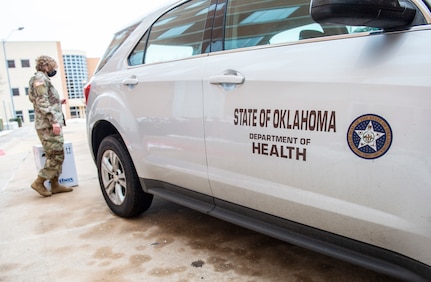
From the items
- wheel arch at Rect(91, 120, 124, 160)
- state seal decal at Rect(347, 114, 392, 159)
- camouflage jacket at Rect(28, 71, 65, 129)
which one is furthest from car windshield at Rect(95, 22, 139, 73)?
state seal decal at Rect(347, 114, 392, 159)

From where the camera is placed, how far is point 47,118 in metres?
3.92

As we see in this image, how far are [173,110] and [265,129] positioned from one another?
813mm

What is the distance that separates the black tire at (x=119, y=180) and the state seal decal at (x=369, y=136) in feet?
6.38

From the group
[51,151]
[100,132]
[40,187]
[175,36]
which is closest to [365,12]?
[175,36]

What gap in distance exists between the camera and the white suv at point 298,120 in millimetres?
1300

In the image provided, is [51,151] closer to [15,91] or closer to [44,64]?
[44,64]

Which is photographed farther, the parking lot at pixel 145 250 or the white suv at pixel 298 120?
the parking lot at pixel 145 250

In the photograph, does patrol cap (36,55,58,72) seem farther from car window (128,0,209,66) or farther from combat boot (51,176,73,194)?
car window (128,0,209,66)

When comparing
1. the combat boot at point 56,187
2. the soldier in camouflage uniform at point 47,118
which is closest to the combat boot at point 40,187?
the soldier in camouflage uniform at point 47,118

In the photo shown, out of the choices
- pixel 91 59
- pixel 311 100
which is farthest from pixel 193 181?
pixel 91 59

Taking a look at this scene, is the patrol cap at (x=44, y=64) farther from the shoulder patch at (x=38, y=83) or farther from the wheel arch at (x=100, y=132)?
the wheel arch at (x=100, y=132)

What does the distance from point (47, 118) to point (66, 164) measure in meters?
0.70

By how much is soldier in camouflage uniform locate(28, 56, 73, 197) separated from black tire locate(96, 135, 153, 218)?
97 cm

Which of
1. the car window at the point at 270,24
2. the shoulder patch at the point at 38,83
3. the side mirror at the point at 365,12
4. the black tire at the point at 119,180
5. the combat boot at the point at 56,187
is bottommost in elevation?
the combat boot at the point at 56,187
